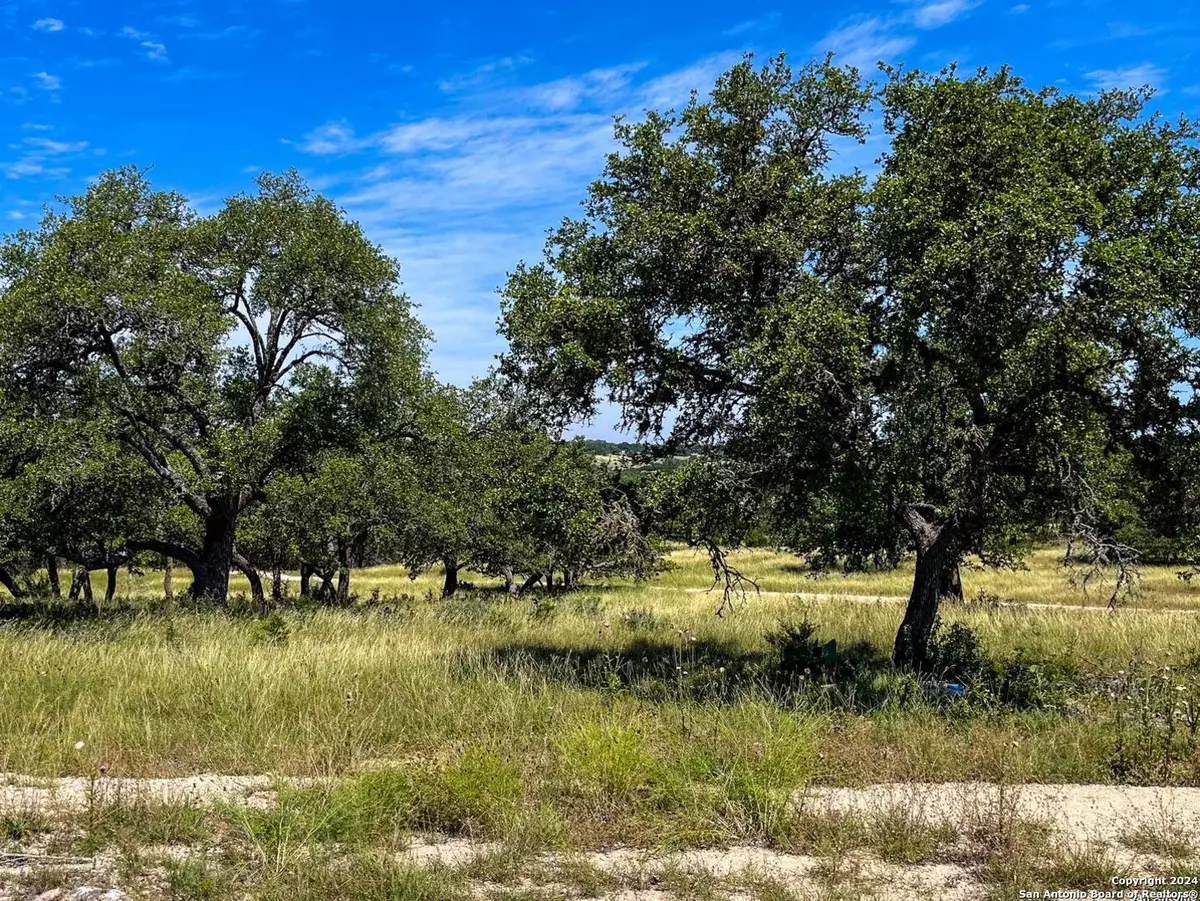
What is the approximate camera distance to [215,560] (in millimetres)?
18438

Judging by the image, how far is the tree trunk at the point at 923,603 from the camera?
34.1ft

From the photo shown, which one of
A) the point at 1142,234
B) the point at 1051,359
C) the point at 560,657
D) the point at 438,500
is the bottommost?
the point at 560,657

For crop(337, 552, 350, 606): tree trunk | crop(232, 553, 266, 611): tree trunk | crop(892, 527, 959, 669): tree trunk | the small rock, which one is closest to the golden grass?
crop(892, 527, 959, 669): tree trunk

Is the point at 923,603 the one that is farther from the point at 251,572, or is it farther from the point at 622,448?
the point at 251,572

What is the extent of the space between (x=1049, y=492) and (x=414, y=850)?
8.15 metres

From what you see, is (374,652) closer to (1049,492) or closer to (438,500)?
(1049,492)

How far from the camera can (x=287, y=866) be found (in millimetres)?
4812

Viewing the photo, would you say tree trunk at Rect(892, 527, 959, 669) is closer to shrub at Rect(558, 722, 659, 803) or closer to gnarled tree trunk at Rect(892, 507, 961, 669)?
gnarled tree trunk at Rect(892, 507, 961, 669)

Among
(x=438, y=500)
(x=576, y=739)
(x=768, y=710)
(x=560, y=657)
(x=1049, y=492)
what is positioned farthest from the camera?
(x=438, y=500)

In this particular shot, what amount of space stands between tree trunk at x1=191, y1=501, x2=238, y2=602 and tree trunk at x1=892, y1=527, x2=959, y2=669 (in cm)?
1422

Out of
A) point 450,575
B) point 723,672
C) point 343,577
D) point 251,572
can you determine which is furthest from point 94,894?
point 450,575

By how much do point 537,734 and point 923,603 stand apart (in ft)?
18.8

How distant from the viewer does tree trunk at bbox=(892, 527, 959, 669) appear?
1038 cm

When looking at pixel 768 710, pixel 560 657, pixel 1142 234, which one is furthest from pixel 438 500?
pixel 1142 234
